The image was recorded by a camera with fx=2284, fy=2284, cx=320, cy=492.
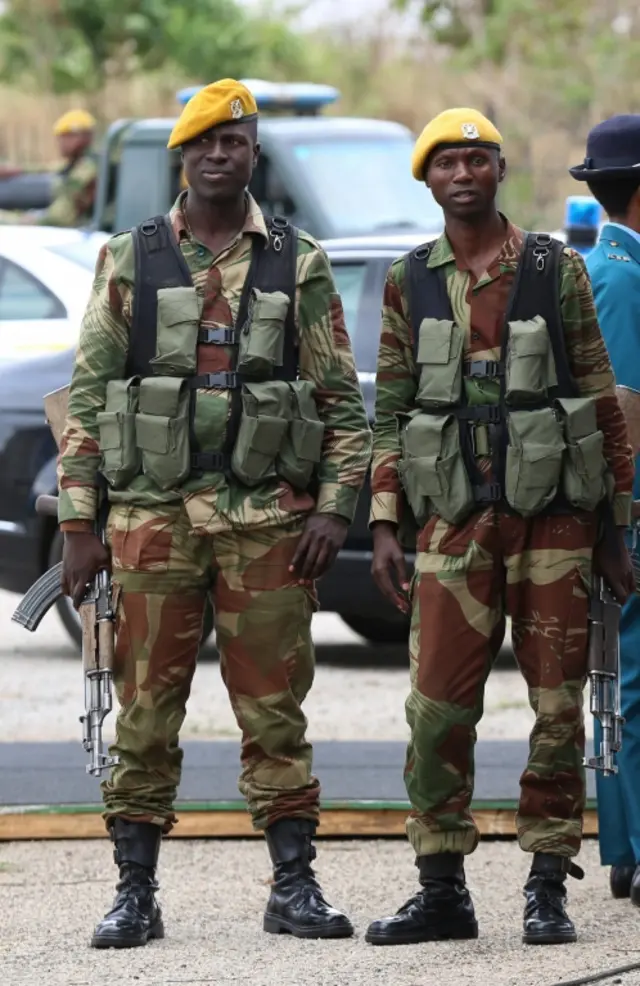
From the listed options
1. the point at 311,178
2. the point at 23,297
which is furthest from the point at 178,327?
the point at 311,178

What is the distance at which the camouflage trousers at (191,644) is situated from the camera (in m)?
5.40

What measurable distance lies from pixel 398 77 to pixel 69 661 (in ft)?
78.3

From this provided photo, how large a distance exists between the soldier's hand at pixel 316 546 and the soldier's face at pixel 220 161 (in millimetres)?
802

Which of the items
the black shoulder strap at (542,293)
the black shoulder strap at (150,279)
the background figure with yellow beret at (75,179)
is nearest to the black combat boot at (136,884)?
the black shoulder strap at (150,279)

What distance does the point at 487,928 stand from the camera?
218 inches

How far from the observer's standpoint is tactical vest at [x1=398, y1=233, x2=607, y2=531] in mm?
5270

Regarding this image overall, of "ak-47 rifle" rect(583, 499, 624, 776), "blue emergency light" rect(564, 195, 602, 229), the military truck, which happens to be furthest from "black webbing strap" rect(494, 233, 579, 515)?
the military truck

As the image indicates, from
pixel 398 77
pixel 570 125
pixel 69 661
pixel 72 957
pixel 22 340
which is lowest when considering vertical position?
pixel 72 957

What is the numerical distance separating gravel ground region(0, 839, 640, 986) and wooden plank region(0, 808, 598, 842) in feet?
0.14

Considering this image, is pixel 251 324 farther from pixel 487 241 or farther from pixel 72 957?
pixel 72 957

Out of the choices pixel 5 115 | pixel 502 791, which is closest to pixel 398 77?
pixel 5 115

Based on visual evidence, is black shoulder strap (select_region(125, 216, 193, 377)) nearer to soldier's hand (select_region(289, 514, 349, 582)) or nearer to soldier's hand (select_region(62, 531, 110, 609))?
soldier's hand (select_region(62, 531, 110, 609))

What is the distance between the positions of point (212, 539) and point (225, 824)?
1544 mm

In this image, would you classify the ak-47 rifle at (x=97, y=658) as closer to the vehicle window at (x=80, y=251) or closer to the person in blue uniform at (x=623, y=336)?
the person in blue uniform at (x=623, y=336)
